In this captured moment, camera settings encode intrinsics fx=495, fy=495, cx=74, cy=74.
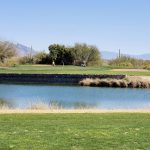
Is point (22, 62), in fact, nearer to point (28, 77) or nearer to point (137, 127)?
point (28, 77)

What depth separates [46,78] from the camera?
73.0m

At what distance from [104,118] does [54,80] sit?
53.7 metres

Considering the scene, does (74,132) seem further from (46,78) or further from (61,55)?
(61,55)

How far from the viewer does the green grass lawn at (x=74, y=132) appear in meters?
12.3

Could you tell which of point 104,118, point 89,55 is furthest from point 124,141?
point 89,55

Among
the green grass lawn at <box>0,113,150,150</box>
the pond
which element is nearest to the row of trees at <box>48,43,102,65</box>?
the pond

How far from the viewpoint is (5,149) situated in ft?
38.3

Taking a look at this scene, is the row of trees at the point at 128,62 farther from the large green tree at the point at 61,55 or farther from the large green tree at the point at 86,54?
the large green tree at the point at 61,55

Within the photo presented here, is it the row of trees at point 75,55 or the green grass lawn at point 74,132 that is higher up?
the row of trees at point 75,55

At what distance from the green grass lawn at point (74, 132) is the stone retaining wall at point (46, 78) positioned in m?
50.9

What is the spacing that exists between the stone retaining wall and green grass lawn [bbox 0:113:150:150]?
50850mm

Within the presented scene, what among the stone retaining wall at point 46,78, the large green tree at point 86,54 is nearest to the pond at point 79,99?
the stone retaining wall at point 46,78

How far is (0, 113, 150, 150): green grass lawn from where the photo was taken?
12266mm

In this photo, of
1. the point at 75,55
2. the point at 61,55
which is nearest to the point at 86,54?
the point at 75,55
